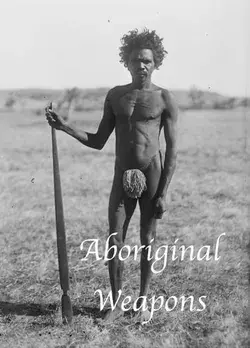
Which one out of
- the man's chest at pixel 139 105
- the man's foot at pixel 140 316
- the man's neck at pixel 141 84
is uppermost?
the man's neck at pixel 141 84

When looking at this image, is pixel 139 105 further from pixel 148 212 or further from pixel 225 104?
pixel 225 104

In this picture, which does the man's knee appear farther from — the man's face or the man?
the man's face

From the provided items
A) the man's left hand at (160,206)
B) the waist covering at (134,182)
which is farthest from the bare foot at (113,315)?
the waist covering at (134,182)

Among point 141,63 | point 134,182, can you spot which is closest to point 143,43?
point 141,63

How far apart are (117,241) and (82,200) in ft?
15.1

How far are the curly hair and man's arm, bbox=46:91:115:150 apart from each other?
1.24 feet

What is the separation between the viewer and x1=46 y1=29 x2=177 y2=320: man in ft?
11.3

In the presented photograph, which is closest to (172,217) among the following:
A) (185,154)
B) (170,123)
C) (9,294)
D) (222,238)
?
(222,238)

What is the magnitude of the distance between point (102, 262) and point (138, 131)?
2425mm

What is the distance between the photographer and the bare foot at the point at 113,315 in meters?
3.91

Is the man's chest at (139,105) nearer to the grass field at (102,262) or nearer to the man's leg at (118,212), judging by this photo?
the man's leg at (118,212)

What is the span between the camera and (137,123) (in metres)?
3.50

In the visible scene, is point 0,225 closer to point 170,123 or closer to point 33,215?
point 33,215

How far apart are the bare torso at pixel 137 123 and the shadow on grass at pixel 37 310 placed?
1520mm
